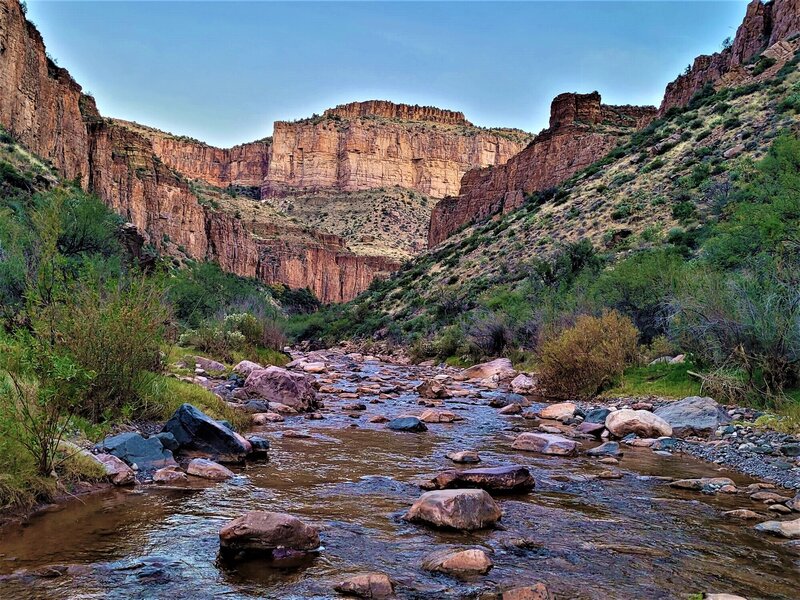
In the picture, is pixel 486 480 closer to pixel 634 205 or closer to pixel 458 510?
pixel 458 510

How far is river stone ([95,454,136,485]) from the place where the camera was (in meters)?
5.61

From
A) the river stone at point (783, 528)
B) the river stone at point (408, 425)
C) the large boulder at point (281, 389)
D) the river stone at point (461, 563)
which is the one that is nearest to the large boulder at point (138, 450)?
the river stone at point (461, 563)

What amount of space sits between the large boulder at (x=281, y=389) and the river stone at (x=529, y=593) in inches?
342

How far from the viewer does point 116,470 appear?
569 centimetres

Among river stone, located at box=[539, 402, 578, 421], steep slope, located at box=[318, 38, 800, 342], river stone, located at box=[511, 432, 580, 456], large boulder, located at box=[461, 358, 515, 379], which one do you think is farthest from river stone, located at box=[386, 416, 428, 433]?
steep slope, located at box=[318, 38, 800, 342]

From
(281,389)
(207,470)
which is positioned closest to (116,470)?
(207,470)

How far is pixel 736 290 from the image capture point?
34.2 feet

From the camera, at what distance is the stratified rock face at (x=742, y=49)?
38250mm

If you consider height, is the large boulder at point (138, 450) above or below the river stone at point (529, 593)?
above

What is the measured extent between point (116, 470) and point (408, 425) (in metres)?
5.43

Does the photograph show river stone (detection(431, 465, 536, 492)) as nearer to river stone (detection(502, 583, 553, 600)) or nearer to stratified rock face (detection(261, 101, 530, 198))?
river stone (detection(502, 583, 553, 600))

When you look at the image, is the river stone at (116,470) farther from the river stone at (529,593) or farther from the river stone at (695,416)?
the river stone at (695,416)

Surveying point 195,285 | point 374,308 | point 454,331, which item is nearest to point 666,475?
point 454,331

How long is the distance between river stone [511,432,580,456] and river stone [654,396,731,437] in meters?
2.17
